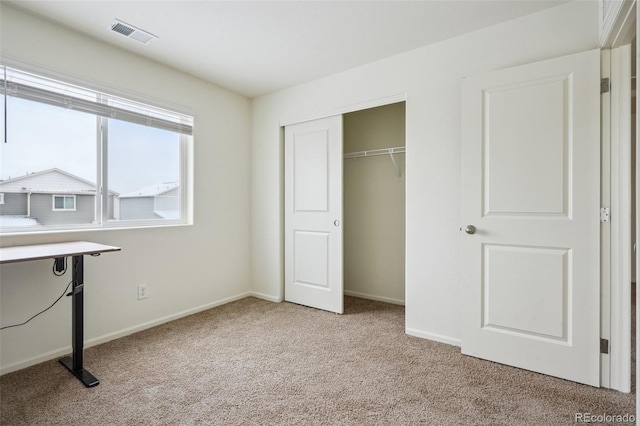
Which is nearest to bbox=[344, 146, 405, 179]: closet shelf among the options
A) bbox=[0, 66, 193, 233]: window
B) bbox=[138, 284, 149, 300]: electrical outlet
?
bbox=[0, 66, 193, 233]: window

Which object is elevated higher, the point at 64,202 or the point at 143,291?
the point at 64,202

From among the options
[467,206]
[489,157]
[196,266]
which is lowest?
[196,266]

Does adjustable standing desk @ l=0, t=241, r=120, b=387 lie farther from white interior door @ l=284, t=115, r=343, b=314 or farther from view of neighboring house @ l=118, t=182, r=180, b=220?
white interior door @ l=284, t=115, r=343, b=314

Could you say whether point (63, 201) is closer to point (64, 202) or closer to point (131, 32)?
point (64, 202)

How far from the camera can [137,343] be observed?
2.55 m

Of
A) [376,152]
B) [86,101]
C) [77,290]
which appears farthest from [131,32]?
[376,152]

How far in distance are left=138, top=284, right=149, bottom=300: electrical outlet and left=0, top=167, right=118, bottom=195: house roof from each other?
2.93 ft

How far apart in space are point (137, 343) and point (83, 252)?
103 centimetres

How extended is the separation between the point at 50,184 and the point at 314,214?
223 cm

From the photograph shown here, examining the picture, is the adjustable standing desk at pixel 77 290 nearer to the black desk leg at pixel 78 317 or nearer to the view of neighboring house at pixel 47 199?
A: the black desk leg at pixel 78 317

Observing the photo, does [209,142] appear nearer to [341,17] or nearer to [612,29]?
[341,17]

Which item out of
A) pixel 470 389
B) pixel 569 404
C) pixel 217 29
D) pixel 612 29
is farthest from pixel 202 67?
pixel 569 404

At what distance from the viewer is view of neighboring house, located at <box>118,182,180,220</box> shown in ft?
9.23

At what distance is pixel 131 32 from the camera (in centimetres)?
242
